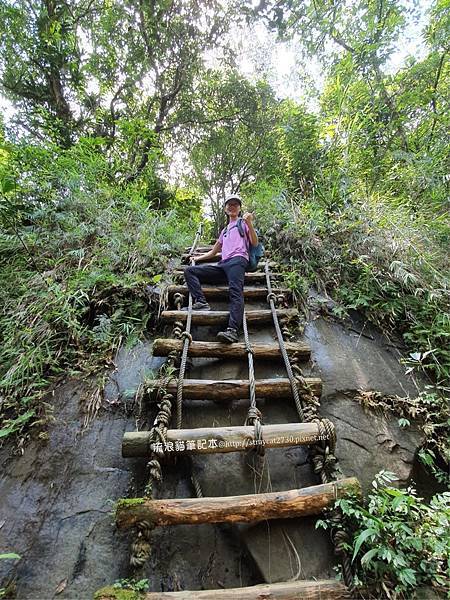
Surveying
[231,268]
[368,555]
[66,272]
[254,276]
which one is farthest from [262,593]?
[66,272]

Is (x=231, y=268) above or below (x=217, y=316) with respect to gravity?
above

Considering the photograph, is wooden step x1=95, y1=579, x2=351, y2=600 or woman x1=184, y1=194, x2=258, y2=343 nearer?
→ wooden step x1=95, y1=579, x2=351, y2=600

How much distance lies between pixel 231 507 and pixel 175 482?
50cm

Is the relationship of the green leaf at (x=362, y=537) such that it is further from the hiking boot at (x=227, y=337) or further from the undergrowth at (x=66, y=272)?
the undergrowth at (x=66, y=272)

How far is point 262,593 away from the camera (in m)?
1.32

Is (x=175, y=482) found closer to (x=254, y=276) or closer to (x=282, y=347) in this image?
(x=282, y=347)

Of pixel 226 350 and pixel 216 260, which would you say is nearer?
pixel 226 350

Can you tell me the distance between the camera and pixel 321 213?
13.5ft

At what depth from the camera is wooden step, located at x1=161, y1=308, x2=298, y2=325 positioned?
117 inches

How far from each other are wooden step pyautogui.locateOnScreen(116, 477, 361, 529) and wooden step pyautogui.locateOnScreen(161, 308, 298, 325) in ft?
5.39

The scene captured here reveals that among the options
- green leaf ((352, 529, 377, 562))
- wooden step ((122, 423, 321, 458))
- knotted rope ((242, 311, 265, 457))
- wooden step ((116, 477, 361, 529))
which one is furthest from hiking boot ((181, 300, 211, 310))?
green leaf ((352, 529, 377, 562))

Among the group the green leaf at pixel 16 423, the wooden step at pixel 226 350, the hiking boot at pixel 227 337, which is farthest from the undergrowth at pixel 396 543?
the green leaf at pixel 16 423

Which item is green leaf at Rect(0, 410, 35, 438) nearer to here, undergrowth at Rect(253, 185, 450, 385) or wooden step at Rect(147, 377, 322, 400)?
wooden step at Rect(147, 377, 322, 400)

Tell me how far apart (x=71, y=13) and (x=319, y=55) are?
482 centimetres
